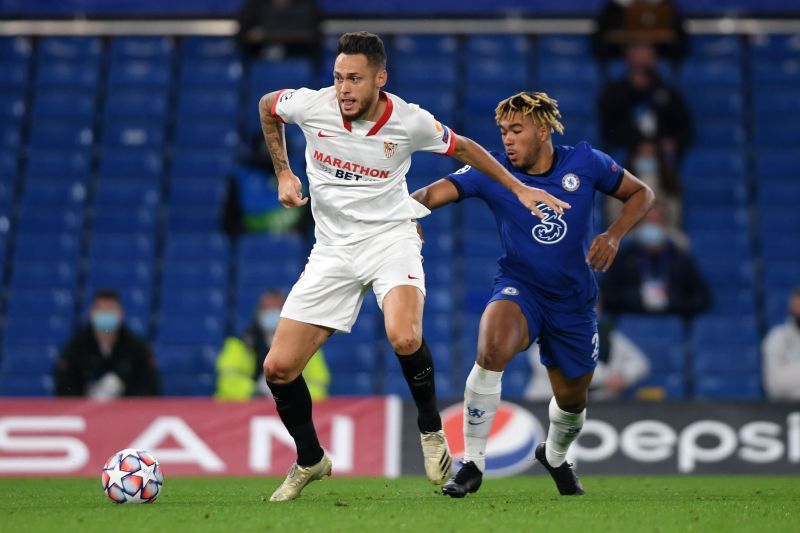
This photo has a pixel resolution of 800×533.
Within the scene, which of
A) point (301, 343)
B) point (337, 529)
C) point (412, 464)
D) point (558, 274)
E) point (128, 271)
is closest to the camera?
point (337, 529)

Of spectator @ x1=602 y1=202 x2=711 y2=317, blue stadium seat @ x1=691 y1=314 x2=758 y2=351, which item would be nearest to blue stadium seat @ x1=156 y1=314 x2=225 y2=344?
spectator @ x1=602 y1=202 x2=711 y2=317

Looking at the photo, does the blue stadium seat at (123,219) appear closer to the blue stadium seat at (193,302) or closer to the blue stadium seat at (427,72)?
the blue stadium seat at (193,302)

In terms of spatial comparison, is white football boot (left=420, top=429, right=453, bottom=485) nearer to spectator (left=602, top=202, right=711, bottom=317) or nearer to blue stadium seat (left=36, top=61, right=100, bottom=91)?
spectator (left=602, top=202, right=711, bottom=317)

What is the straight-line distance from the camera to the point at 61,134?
1502cm

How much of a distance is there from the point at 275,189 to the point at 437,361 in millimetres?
2475

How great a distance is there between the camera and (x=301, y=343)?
6.68m

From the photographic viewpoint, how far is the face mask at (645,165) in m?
13.5

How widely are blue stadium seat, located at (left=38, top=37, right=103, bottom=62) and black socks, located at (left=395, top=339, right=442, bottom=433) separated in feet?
33.1

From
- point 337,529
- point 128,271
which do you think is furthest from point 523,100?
point 128,271

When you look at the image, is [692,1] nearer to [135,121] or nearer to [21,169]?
[135,121]

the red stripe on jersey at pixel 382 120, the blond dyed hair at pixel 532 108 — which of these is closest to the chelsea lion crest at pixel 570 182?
the blond dyed hair at pixel 532 108

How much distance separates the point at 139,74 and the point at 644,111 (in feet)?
19.3

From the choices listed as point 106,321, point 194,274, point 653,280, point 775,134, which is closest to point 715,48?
point 775,134

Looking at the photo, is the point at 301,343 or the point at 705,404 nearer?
the point at 301,343
